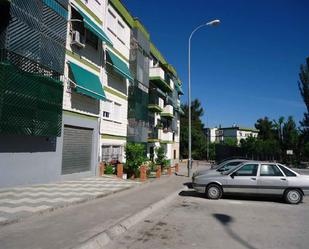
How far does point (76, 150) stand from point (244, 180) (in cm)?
887

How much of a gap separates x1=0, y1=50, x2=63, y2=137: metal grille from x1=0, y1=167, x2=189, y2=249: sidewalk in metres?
3.92

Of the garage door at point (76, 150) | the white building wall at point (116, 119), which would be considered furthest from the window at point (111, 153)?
the garage door at point (76, 150)

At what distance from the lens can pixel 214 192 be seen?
13.2 meters

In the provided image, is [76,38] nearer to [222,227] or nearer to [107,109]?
[107,109]

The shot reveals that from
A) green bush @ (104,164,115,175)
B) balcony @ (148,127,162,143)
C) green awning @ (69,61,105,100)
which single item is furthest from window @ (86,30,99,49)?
balcony @ (148,127,162,143)

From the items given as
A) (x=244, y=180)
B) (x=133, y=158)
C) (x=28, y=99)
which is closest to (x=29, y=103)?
(x=28, y=99)

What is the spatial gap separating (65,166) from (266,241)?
1153cm

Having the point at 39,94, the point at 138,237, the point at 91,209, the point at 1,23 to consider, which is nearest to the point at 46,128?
the point at 39,94

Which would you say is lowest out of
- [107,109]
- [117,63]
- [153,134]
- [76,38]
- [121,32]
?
[153,134]

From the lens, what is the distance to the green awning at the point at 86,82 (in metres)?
16.4

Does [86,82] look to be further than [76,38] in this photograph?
Yes

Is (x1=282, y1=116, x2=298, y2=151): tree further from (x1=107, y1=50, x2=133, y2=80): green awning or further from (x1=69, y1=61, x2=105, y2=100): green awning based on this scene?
(x1=69, y1=61, x2=105, y2=100): green awning

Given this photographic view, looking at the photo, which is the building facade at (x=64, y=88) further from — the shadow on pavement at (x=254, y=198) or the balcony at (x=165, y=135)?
the balcony at (x=165, y=135)

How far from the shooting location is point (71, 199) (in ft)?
35.7
